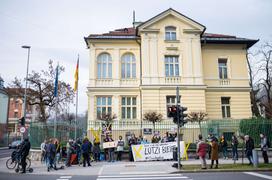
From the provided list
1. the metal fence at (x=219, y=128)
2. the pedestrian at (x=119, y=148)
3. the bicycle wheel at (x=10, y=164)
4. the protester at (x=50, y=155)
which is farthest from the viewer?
the metal fence at (x=219, y=128)

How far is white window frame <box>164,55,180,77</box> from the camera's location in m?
27.0

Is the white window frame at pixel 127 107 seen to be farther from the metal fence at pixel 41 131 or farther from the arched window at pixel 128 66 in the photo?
the metal fence at pixel 41 131

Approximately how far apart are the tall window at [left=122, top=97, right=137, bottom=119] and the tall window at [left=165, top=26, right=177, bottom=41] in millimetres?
7982

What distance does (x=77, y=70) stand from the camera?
2041cm

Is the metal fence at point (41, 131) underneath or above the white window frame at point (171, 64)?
underneath

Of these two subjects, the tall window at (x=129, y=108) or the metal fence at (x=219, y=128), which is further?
the tall window at (x=129, y=108)

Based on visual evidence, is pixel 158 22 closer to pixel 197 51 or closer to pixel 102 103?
pixel 197 51

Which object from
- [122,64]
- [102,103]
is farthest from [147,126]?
[122,64]

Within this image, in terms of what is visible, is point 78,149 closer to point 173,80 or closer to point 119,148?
point 119,148

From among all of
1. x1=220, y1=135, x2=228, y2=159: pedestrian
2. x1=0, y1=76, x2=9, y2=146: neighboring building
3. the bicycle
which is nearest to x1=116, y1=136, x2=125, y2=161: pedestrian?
the bicycle

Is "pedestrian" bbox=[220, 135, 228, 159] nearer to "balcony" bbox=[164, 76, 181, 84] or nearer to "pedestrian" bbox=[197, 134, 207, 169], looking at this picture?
"pedestrian" bbox=[197, 134, 207, 169]

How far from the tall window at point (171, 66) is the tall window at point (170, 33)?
7.21 ft

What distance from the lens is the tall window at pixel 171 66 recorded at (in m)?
27.0

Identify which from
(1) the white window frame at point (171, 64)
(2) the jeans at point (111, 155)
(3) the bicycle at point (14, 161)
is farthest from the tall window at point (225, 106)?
(3) the bicycle at point (14, 161)
